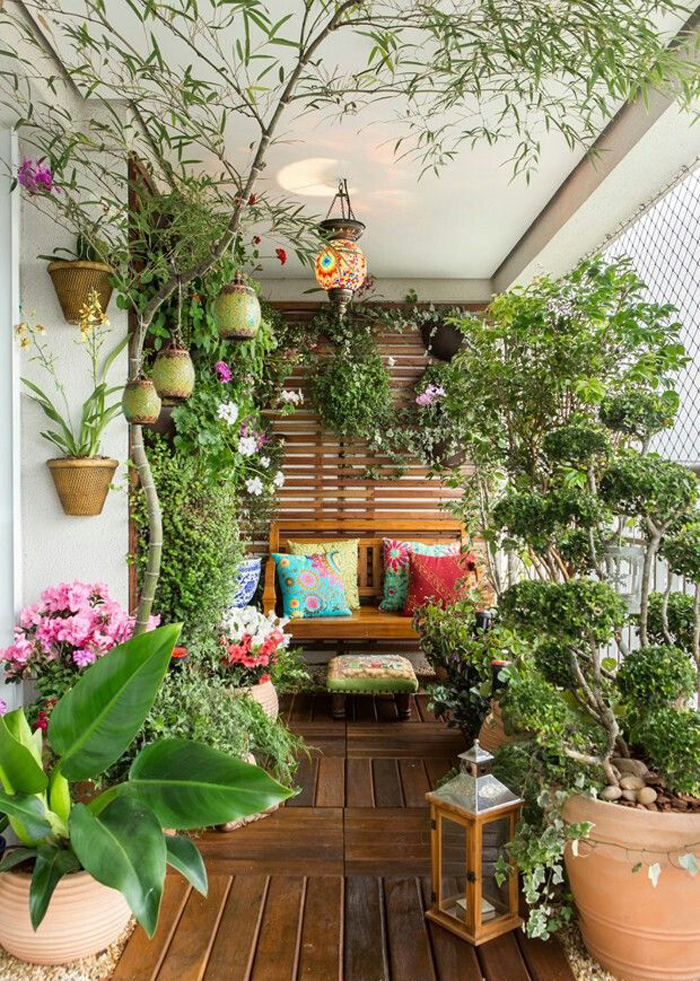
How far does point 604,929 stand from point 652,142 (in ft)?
9.12

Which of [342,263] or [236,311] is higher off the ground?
[342,263]

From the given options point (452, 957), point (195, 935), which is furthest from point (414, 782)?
point (195, 935)

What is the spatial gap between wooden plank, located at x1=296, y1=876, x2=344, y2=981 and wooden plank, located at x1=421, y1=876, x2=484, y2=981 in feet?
0.91

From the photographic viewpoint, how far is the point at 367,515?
615 centimetres

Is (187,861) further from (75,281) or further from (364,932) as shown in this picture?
(75,281)

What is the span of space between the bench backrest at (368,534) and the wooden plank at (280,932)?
10.4 ft

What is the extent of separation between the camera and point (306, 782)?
3.64m

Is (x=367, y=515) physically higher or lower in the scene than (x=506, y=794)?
higher

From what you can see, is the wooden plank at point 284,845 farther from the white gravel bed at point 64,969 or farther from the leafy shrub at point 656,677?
the leafy shrub at point 656,677

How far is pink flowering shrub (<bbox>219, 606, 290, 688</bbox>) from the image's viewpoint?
3.75 metres

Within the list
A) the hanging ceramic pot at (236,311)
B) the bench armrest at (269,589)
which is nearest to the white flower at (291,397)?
the bench armrest at (269,589)

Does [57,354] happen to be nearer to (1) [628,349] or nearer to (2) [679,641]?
(1) [628,349]

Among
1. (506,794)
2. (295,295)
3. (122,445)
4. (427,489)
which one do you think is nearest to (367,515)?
(427,489)

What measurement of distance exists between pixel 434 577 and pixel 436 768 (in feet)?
5.76
